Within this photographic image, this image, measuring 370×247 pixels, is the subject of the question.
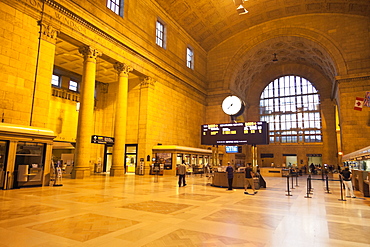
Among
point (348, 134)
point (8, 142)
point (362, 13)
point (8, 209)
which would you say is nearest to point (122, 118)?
point (8, 142)

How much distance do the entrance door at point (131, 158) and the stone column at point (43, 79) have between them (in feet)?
33.9

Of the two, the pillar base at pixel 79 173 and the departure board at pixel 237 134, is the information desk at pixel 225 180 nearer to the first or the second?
the departure board at pixel 237 134

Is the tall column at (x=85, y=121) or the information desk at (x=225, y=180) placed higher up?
the tall column at (x=85, y=121)

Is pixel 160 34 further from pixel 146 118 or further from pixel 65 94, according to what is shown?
pixel 65 94

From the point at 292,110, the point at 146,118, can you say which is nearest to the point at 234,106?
the point at 146,118

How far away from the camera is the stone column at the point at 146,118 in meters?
23.3

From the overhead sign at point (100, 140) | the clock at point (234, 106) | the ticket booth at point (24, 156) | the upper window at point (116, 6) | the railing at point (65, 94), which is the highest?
the upper window at point (116, 6)

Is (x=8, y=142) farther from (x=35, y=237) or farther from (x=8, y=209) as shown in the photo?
(x=35, y=237)

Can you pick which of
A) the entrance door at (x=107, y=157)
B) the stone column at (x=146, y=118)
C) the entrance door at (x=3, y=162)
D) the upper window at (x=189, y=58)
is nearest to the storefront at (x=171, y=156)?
the stone column at (x=146, y=118)

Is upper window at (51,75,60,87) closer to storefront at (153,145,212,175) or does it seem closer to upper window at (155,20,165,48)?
upper window at (155,20,165,48)

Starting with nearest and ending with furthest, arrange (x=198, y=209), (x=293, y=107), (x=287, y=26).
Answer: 1. (x=198, y=209)
2. (x=287, y=26)
3. (x=293, y=107)

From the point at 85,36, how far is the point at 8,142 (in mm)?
9419

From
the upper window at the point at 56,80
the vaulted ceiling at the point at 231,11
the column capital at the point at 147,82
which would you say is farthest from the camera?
the vaulted ceiling at the point at 231,11

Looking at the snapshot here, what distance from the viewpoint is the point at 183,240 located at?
4.68 metres
